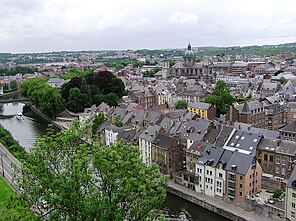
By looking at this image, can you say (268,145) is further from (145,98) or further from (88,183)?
(145,98)

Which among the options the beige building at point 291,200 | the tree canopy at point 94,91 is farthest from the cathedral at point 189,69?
the beige building at point 291,200

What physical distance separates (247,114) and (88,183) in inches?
1852

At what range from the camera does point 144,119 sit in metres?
57.4

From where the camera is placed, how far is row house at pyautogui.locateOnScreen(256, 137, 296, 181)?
38.6 metres

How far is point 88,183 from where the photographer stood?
16.1 m

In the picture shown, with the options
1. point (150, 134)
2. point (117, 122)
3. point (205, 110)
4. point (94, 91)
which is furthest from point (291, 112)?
point (94, 91)

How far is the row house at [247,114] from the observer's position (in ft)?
194

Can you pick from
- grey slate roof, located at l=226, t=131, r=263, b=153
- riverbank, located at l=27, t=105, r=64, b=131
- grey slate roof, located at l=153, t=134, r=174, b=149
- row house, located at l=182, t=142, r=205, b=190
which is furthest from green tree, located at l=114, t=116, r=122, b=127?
grey slate roof, located at l=226, t=131, r=263, b=153

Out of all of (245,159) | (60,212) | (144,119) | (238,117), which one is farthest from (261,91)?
(60,212)

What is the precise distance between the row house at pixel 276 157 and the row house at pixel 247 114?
669 inches

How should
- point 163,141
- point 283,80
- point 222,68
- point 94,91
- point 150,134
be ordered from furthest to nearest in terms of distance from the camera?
1. point 222,68
2. point 283,80
3. point 94,91
4. point 150,134
5. point 163,141

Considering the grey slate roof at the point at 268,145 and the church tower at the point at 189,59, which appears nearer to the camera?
the grey slate roof at the point at 268,145

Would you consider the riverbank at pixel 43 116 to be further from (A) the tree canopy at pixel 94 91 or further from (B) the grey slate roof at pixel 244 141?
(B) the grey slate roof at pixel 244 141

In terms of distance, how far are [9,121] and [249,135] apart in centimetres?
6236
